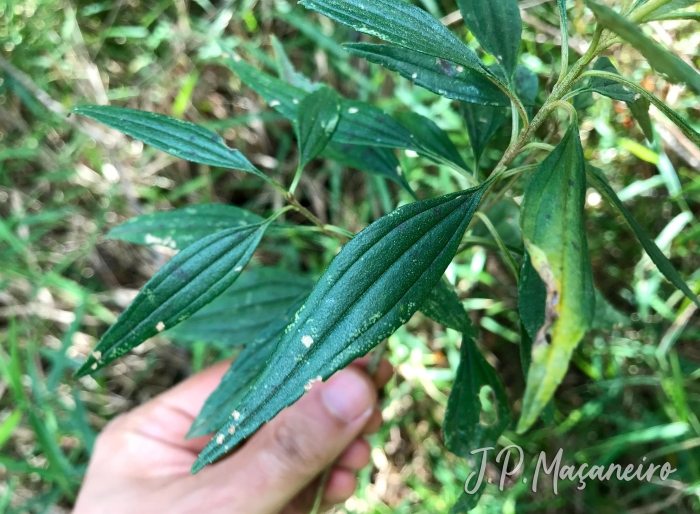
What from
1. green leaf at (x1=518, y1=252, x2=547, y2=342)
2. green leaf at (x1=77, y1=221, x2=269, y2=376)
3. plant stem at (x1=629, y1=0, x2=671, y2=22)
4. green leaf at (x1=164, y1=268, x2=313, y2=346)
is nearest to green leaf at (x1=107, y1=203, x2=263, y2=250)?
green leaf at (x1=77, y1=221, x2=269, y2=376)

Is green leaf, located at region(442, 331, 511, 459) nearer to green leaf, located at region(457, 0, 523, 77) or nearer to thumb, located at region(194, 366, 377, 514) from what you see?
thumb, located at region(194, 366, 377, 514)

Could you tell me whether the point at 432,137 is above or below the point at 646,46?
below

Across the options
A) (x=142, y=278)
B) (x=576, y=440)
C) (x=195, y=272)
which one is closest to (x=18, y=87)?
(x=142, y=278)

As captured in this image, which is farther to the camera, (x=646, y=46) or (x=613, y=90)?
(x=613, y=90)

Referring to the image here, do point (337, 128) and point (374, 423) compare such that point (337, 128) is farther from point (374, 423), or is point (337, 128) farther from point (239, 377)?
point (374, 423)

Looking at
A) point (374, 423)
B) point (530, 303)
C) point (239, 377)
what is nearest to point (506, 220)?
point (530, 303)

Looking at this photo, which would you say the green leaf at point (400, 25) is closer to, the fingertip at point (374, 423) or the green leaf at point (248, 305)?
the green leaf at point (248, 305)

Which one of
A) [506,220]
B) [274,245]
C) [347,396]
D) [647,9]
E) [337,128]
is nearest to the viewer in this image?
[647,9]
